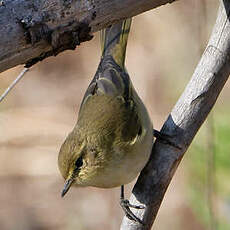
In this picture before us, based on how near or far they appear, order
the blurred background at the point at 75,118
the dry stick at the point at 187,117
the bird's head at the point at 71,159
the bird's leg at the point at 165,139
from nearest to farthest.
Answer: the dry stick at the point at 187,117 → the bird's leg at the point at 165,139 → the bird's head at the point at 71,159 → the blurred background at the point at 75,118

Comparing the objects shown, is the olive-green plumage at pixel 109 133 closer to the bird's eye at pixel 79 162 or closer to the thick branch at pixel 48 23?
the bird's eye at pixel 79 162

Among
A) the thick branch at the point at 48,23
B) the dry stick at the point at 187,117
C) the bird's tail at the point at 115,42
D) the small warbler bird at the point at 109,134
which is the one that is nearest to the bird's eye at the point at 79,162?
the small warbler bird at the point at 109,134

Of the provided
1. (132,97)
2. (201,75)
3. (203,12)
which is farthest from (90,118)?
(201,75)

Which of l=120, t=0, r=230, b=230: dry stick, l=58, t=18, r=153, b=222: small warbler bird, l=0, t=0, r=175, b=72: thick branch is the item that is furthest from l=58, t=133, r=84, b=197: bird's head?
l=0, t=0, r=175, b=72: thick branch

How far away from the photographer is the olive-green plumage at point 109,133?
3078 millimetres

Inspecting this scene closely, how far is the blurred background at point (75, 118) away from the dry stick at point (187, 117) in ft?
8.21

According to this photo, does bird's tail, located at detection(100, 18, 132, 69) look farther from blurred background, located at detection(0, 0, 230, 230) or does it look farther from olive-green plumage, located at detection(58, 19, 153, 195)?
blurred background, located at detection(0, 0, 230, 230)

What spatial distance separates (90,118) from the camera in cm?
325

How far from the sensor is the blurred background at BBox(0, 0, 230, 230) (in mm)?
5586

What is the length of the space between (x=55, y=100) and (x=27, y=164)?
739mm

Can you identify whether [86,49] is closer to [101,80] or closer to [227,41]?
[101,80]

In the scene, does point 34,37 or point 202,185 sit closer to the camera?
point 34,37

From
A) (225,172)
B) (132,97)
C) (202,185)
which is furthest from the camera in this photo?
(202,185)

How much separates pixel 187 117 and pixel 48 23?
0.83 metres
